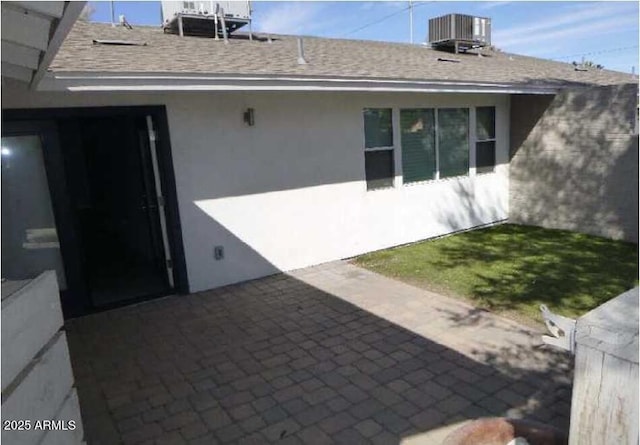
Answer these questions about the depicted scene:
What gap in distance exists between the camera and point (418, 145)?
8.05 m

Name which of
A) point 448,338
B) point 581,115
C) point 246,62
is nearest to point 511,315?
point 448,338

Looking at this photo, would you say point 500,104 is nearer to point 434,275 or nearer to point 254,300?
point 434,275

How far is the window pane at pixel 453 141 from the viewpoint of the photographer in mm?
8383

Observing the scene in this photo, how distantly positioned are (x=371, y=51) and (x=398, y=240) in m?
4.04

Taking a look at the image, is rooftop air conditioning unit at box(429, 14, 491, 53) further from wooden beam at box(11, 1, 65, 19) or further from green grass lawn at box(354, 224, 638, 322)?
wooden beam at box(11, 1, 65, 19)

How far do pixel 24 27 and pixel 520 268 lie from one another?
6.31 meters

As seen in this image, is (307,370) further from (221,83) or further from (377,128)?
(377,128)

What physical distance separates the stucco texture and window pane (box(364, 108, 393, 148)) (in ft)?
11.5

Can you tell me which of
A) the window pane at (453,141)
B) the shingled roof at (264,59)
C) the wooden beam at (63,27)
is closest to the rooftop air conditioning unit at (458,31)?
the shingled roof at (264,59)

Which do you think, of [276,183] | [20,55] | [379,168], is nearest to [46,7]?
[20,55]

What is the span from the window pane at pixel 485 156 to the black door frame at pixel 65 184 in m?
6.28

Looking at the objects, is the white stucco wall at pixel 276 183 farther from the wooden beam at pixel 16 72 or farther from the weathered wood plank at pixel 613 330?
A: the weathered wood plank at pixel 613 330

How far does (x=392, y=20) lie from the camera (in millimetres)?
17469

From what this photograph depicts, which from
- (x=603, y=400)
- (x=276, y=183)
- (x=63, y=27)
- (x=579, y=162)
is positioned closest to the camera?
(x=603, y=400)
